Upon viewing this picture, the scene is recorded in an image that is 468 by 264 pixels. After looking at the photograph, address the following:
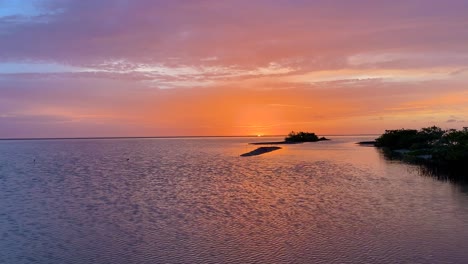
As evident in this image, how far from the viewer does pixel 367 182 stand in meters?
36.9

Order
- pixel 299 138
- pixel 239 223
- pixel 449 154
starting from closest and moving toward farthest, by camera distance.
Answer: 1. pixel 239 223
2. pixel 449 154
3. pixel 299 138

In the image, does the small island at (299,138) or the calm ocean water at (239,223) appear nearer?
the calm ocean water at (239,223)

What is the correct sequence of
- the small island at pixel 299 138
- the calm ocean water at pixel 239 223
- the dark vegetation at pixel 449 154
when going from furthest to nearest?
1. the small island at pixel 299 138
2. the dark vegetation at pixel 449 154
3. the calm ocean water at pixel 239 223

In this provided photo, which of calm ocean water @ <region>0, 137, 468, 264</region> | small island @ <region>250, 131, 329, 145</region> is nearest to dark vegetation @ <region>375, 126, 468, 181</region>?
calm ocean water @ <region>0, 137, 468, 264</region>

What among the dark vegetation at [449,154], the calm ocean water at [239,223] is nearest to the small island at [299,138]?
the dark vegetation at [449,154]

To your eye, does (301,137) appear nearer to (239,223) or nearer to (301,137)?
(301,137)

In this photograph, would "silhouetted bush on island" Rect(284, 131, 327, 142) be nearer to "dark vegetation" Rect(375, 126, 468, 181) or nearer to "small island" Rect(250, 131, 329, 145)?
"small island" Rect(250, 131, 329, 145)

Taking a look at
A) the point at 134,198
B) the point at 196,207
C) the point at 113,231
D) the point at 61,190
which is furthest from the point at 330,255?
the point at 61,190

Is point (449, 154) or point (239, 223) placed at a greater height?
point (449, 154)

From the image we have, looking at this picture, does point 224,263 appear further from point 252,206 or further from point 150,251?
point 252,206

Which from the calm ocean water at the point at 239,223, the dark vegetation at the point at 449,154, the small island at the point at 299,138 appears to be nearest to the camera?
the calm ocean water at the point at 239,223

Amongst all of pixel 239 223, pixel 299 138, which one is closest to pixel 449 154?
pixel 239 223

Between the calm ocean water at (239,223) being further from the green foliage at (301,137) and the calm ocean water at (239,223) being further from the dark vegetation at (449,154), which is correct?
the green foliage at (301,137)

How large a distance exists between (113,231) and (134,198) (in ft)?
33.1
